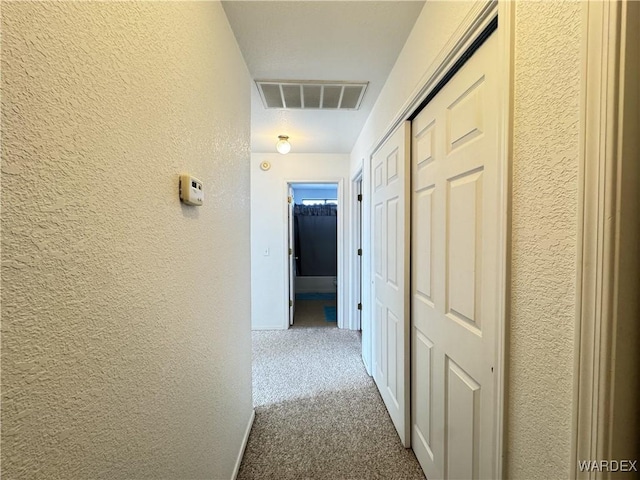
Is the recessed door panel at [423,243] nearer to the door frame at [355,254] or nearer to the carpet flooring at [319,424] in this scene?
the carpet flooring at [319,424]

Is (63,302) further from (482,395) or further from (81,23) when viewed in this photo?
(482,395)

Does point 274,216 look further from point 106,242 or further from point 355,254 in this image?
point 106,242

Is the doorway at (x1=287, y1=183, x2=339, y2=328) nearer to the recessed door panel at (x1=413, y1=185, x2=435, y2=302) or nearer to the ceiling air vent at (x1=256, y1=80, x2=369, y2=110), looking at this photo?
the ceiling air vent at (x1=256, y1=80, x2=369, y2=110)

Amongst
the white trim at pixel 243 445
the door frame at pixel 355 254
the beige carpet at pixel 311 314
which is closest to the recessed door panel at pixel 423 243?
the white trim at pixel 243 445

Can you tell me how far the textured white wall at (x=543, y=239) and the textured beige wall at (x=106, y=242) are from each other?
93cm

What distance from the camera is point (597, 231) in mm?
483

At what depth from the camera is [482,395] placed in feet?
2.83

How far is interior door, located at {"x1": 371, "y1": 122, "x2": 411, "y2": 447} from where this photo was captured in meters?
1.51

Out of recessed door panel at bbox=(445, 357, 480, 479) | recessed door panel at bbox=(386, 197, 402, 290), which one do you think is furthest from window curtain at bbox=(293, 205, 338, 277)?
recessed door panel at bbox=(445, 357, 480, 479)

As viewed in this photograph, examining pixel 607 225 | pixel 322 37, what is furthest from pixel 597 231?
pixel 322 37

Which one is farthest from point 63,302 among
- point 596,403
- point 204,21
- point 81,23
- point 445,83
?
point 445,83

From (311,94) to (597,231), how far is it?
6.09ft

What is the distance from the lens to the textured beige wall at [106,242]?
38cm

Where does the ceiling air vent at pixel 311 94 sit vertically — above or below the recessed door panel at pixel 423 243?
above
